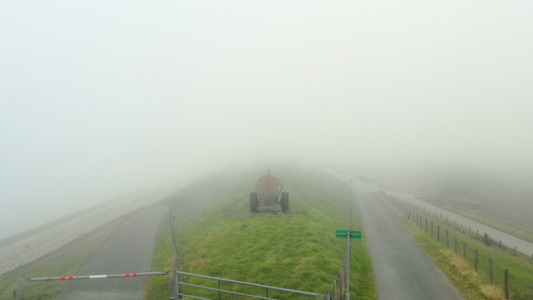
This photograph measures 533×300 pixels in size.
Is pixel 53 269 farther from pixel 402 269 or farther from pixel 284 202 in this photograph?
pixel 402 269

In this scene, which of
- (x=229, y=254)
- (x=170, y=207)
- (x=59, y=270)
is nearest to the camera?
(x=229, y=254)

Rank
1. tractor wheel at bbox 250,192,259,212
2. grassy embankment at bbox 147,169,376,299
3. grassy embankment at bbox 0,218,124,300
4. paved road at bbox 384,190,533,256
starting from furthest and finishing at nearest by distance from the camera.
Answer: paved road at bbox 384,190,533,256, tractor wheel at bbox 250,192,259,212, grassy embankment at bbox 0,218,124,300, grassy embankment at bbox 147,169,376,299

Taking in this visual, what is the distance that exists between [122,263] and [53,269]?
6.20 metres

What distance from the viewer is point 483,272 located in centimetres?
1950

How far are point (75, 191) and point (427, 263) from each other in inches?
5530

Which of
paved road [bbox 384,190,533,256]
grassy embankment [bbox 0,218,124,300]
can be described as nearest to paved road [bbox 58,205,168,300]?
grassy embankment [bbox 0,218,124,300]

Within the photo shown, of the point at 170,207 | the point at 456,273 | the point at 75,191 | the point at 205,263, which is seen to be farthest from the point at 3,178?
the point at 456,273

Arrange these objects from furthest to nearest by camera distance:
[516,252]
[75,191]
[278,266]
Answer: [75,191] < [516,252] < [278,266]

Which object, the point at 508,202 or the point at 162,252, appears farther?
the point at 508,202

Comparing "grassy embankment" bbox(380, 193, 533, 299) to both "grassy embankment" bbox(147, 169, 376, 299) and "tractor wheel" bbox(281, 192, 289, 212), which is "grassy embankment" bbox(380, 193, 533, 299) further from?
"tractor wheel" bbox(281, 192, 289, 212)

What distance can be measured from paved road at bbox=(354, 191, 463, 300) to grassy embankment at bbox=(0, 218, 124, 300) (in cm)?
1903

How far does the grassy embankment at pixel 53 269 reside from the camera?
17.4 m

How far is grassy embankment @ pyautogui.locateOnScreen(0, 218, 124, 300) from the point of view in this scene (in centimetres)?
1736

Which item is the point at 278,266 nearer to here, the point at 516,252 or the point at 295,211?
the point at 295,211
